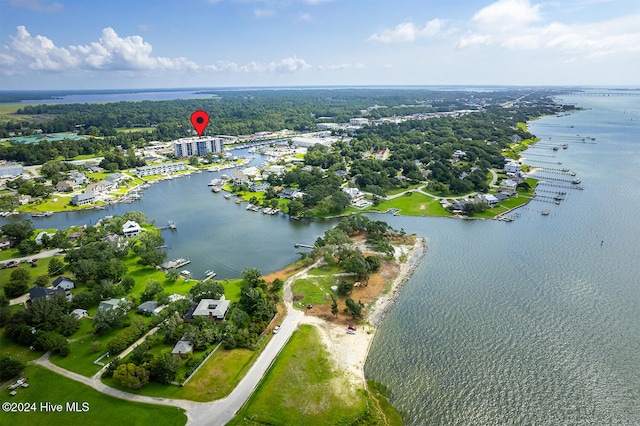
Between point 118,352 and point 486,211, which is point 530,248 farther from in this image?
point 118,352

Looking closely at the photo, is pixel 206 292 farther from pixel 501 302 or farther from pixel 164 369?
pixel 501 302

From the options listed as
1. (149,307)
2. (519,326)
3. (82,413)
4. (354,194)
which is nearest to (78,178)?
(149,307)

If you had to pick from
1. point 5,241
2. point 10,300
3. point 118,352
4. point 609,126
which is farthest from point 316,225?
point 609,126

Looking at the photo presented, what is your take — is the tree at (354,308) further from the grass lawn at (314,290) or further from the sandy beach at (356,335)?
the grass lawn at (314,290)

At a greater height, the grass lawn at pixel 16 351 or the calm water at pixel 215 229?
the calm water at pixel 215 229

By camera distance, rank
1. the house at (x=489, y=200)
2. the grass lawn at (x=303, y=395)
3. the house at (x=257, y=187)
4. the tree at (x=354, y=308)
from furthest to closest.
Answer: the house at (x=257, y=187) → the house at (x=489, y=200) → the tree at (x=354, y=308) → the grass lawn at (x=303, y=395)

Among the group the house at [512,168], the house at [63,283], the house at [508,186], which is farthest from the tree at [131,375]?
the house at [512,168]
